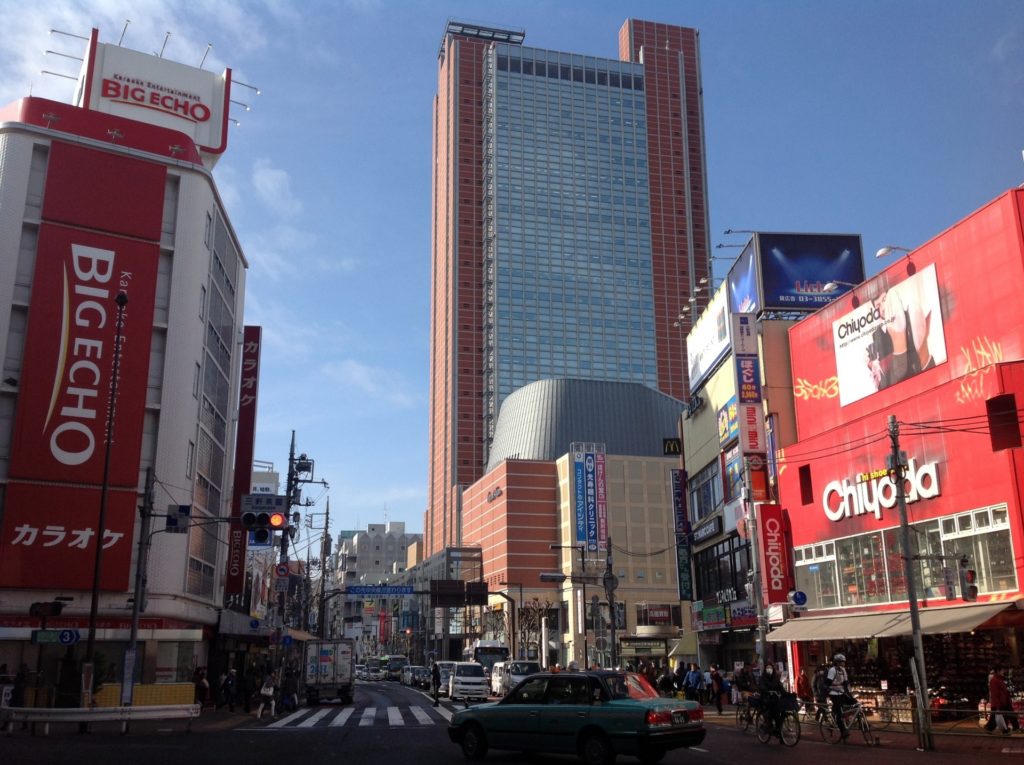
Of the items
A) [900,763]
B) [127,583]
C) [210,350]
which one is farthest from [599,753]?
[210,350]

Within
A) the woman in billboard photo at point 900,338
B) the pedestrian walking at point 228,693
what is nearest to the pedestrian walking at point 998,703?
the woman in billboard photo at point 900,338

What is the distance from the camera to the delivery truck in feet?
144

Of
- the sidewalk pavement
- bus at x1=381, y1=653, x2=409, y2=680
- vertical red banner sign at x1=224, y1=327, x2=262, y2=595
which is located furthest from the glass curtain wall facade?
the sidewalk pavement

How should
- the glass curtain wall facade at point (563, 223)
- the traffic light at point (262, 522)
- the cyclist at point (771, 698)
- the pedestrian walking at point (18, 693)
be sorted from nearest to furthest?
the cyclist at point (771, 698)
the traffic light at point (262, 522)
the pedestrian walking at point (18, 693)
the glass curtain wall facade at point (563, 223)

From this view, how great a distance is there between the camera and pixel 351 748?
19.5m

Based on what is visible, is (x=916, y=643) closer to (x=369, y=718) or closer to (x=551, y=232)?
(x=369, y=718)

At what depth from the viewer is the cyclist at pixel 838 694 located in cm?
2155

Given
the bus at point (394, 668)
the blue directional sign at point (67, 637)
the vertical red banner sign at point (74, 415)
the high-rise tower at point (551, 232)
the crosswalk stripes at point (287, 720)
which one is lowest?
the bus at point (394, 668)

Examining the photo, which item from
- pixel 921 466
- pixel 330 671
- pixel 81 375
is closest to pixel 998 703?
pixel 921 466

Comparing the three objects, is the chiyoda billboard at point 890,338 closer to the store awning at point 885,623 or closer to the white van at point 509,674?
the store awning at point 885,623

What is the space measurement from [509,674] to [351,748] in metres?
24.5

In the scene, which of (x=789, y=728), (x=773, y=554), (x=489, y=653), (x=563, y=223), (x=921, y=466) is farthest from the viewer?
(x=563, y=223)

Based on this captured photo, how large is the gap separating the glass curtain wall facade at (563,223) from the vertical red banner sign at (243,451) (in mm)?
89685

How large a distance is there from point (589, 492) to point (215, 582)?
60.0m
